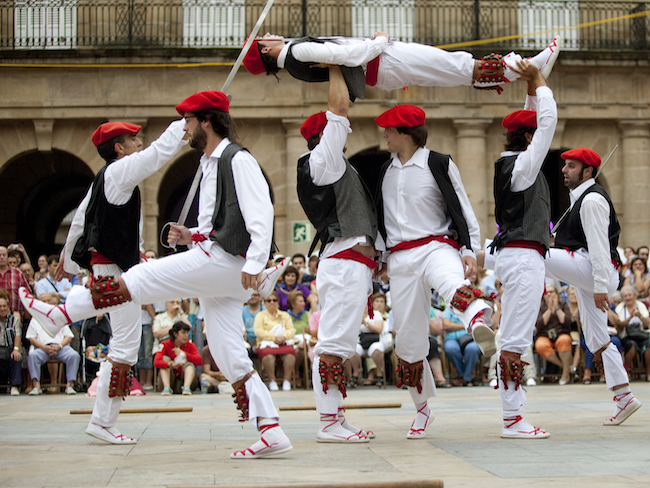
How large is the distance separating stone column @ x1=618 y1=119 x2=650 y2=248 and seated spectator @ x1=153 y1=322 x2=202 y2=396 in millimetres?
11404

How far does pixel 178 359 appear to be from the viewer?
12906 mm

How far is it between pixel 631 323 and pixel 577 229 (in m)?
7.46

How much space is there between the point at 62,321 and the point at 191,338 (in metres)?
8.88

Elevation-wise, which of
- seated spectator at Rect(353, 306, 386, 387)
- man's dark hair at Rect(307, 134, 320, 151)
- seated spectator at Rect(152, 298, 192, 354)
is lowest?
seated spectator at Rect(353, 306, 386, 387)

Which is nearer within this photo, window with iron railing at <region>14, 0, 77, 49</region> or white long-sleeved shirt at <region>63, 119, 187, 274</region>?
white long-sleeved shirt at <region>63, 119, 187, 274</region>

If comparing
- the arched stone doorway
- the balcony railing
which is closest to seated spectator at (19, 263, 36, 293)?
the arched stone doorway

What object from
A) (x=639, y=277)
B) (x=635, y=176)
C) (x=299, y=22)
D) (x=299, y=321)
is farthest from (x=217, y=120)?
(x=635, y=176)

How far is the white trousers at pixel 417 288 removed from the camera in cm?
574

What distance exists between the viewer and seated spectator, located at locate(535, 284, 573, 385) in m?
13.8

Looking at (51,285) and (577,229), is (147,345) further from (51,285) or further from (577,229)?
(577,229)

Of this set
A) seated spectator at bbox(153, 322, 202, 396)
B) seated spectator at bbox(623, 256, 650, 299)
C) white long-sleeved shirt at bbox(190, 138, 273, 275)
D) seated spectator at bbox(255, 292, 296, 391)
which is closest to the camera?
white long-sleeved shirt at bbox(190, 138, 273, 275)

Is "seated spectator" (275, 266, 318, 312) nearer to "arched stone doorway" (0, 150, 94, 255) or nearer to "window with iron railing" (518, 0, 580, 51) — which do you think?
"arched stone doorway" (0, 150, 94, 255)

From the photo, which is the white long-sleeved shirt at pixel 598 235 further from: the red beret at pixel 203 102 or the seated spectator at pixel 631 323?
the seated spectator at pixel 631 323

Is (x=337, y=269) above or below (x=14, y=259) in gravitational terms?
below
